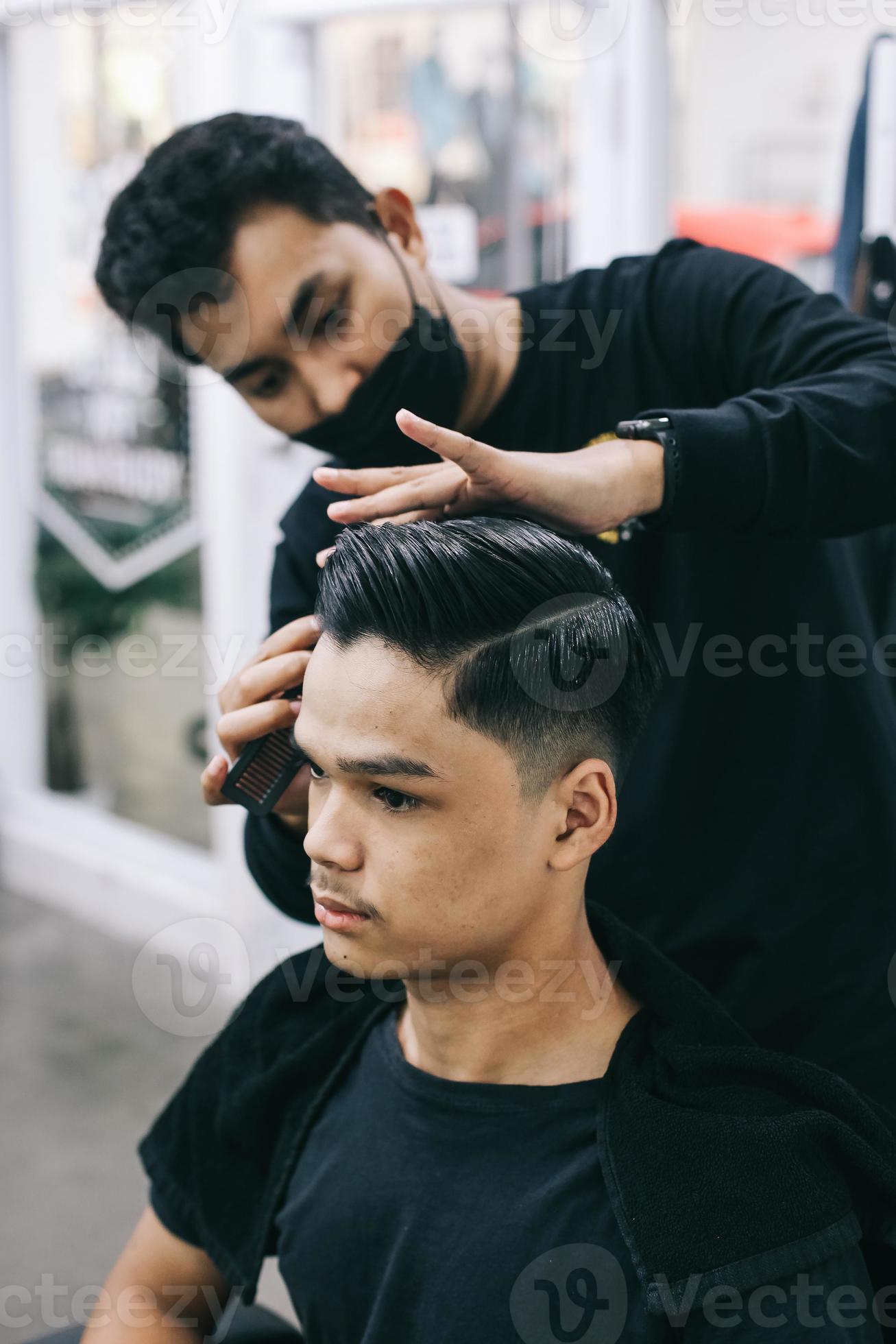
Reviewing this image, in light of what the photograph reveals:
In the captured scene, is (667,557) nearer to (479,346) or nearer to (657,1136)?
(479,346)

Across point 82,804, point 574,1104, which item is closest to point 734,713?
point 574,1104

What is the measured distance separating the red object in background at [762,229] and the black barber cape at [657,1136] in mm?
2133

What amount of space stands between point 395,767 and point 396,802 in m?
0.04

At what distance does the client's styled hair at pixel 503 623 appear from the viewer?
44.2 inches

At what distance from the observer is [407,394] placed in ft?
4.51

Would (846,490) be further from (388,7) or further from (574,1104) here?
(388,7)

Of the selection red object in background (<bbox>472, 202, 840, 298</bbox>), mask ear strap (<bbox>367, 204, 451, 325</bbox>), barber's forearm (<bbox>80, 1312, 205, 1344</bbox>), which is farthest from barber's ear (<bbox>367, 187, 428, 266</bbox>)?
red object in background (<bbox>472, 202, 840, 298</bbox>)

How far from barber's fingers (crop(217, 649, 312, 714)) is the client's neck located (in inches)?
12.2

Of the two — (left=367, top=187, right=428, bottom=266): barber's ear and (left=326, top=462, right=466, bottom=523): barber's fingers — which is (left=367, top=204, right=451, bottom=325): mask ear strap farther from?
(left=326, top=462, right=466, bottom=523): barber's fingers

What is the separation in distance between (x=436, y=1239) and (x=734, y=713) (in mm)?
600

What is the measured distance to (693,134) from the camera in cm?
298

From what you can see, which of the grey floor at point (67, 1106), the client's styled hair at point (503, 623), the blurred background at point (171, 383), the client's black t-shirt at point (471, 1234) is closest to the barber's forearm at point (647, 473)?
the client's styled hair at point (503, 623)

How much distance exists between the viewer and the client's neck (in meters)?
1.24

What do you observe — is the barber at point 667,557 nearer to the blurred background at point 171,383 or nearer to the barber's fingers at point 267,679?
the barber's fingers at point 267,679
